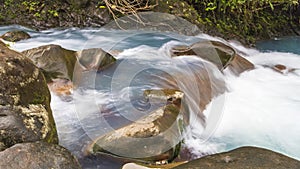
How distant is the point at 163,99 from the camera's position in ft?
13.4

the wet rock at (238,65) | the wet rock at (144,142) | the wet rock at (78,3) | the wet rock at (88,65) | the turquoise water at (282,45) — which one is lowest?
the turquoise water at (282,45)

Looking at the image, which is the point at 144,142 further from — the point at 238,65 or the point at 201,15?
the point at 201,15

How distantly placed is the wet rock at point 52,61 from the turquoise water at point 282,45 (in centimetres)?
562

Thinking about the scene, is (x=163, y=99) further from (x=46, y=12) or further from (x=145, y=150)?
(x=46, y=12)

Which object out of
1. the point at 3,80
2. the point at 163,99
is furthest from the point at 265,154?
the point at 3,80

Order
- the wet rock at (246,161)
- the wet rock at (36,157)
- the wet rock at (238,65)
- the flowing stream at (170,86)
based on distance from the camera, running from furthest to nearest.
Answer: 1. the wet rock at (238,65)
2. the flowing stream at (170,86)
3. the wet rock at (246,161)
4. the wet rock at (36,157)

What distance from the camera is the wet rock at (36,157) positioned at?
2018 millimetres

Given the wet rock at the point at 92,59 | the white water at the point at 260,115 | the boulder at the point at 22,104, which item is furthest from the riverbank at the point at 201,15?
the boulder at the point at 22,104

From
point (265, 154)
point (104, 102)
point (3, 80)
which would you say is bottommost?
point (104, 102)

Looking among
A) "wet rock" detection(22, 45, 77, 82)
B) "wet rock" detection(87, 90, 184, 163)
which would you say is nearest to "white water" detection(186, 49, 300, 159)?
"wet rock" detection(87, 90, 184, 163)

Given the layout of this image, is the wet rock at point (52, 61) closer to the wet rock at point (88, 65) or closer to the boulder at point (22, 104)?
the wet rock at point (88, 65)

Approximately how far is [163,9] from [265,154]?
589 cm

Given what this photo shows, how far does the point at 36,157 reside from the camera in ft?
6.83

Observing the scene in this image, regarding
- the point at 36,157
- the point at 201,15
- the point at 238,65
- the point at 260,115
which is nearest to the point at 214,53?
the point at 238,65
